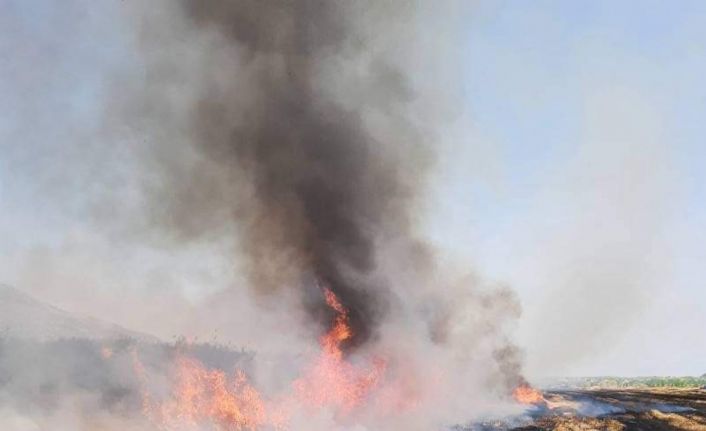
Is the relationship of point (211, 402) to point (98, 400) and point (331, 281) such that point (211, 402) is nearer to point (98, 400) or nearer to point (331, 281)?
point (98, 400)

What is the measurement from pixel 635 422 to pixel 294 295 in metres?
22.9

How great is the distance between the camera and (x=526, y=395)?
121ft

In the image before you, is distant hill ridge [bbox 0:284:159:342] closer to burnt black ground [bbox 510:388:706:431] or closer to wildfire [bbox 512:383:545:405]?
wildfire [bbox 512:383:545:405]

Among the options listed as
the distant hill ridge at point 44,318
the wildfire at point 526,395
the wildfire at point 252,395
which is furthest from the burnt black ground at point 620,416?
the distant hill ridge at point 44,318

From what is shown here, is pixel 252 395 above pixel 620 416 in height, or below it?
above

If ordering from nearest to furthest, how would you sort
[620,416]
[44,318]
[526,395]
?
[620,416] → [526,395] → [44,318]

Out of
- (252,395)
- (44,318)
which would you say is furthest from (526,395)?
(44,318)

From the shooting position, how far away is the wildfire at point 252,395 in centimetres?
2167

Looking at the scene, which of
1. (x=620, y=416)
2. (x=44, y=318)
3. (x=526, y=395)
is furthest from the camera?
(x=44, y=318)

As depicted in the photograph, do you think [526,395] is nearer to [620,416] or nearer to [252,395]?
[620,416]

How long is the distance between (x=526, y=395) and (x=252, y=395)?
2382 cm

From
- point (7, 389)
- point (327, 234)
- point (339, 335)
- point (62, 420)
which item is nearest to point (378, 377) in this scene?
point (339, 335)

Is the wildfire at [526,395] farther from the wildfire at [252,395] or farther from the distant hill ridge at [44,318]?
the distant hill ridge at [44,318]

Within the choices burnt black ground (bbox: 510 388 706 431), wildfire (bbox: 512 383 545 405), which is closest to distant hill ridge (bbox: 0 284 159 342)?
wildfire (bbox: 512 383 545 405)
